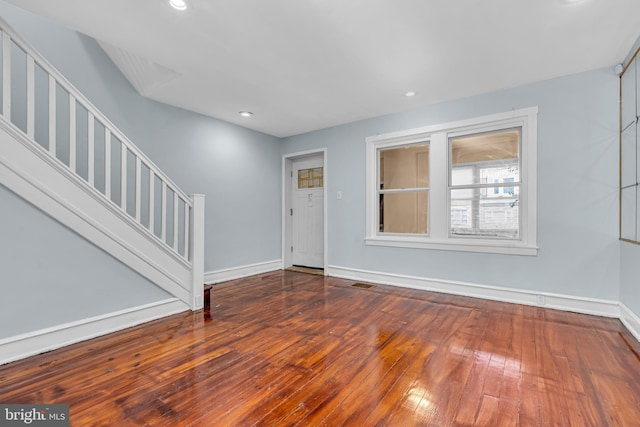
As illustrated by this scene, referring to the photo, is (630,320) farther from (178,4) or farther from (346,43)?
(178,4)

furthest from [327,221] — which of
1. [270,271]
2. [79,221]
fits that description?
[79,221]

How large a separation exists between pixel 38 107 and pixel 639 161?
552 cm

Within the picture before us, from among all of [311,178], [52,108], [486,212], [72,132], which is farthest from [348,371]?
[311,178]

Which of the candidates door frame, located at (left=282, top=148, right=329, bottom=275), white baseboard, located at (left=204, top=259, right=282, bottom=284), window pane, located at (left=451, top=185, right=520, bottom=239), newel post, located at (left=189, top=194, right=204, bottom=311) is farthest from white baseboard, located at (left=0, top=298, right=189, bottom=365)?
window pane, located at (left=451, top=185, right=520, bottom=239)

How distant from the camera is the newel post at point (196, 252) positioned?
3.14 metres

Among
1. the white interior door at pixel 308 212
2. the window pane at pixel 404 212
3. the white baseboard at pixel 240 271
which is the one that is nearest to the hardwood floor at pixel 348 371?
the white baseboard at pixel 240 271

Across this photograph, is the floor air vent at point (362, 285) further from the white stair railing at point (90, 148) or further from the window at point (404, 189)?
the white stair railing at point (90, 148)

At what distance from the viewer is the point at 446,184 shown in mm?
3727

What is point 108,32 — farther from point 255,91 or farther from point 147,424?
point 147,424

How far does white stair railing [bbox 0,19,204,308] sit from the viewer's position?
7.57 ft

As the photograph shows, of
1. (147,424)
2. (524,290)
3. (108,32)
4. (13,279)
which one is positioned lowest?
(147,424)

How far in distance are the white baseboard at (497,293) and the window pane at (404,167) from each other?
4.38ft

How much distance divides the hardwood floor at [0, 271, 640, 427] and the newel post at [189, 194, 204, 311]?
0.83 ft

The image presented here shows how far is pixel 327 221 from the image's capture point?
477 cm
